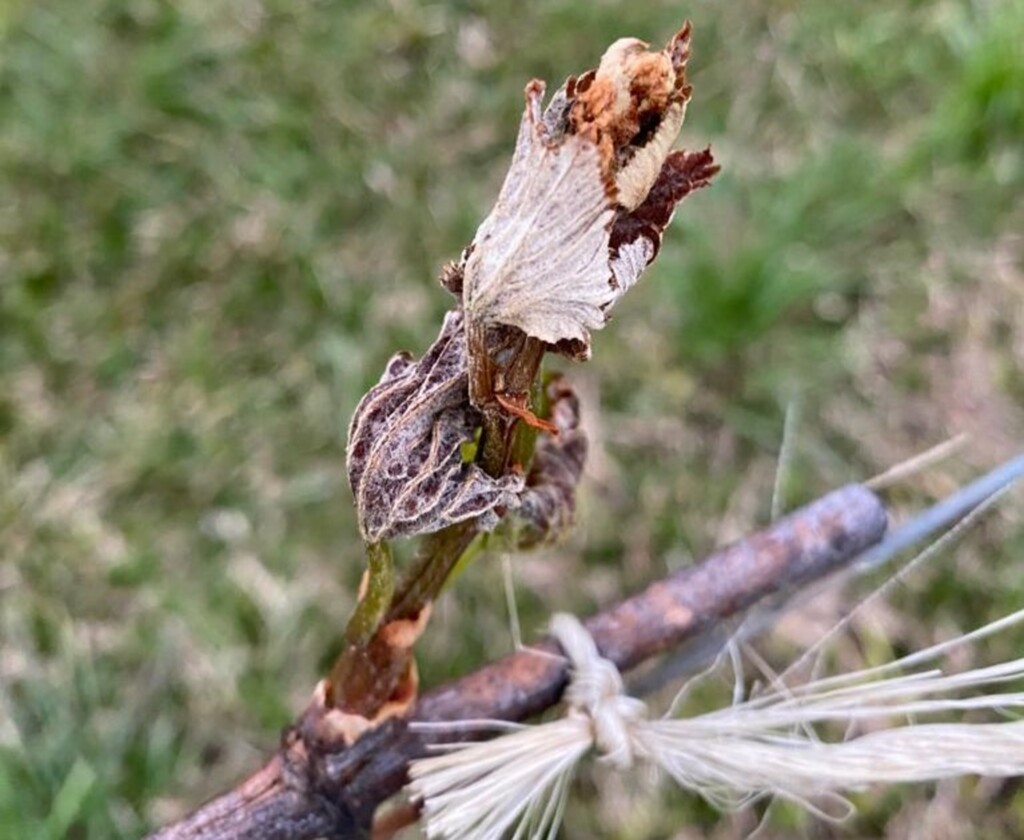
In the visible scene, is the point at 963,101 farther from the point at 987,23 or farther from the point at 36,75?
Answer: the point at 36,75

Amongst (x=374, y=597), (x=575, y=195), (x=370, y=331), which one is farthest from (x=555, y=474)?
(x=370, y=331)

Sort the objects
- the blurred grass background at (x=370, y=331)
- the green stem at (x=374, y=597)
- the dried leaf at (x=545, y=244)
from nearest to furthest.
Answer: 1. the dried leaf at (x=545, y=244)
2. the green stem at (x=374, y=597)
3. the blurred grass background at (x=370, y=331)

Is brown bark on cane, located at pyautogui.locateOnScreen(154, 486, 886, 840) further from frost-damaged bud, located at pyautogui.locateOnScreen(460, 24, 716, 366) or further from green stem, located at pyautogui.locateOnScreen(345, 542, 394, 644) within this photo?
frost-damaged bud, located at pyautogui.locateOnScreen(460, 24, 716, 366)

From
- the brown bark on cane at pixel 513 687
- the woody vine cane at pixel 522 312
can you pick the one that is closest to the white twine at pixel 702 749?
the brown bark on cane at pixel 513 687

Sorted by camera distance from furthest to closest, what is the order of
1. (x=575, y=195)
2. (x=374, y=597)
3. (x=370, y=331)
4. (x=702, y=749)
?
(x=370, y=331) → (x=702, y=749) → (x=374, y=597) → (x=575, y=195)

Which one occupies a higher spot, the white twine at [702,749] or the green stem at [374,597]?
the green stem at [374,597]

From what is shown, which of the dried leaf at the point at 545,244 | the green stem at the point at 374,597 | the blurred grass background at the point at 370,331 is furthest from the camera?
the blurred grass background at the point at 370,331

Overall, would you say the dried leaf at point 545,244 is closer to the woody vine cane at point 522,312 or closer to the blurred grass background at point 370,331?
the woody vine cane at point 522,312

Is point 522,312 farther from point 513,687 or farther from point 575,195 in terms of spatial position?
point 513,687
